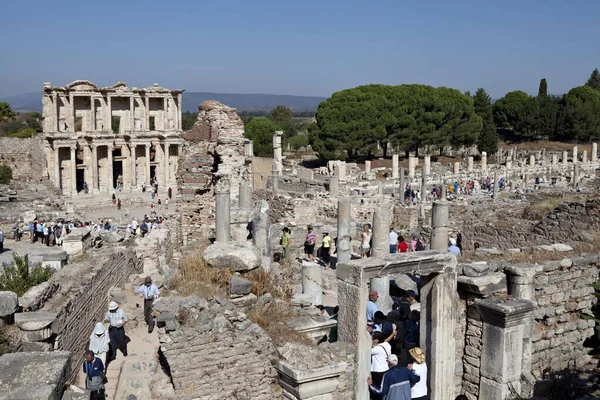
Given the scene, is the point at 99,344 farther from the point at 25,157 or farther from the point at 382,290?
the point at 25,157

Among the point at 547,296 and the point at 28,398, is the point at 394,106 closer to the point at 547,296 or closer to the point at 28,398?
the point at 547,296

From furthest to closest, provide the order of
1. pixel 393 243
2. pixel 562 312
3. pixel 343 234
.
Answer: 1. pixel 393 243
2. pixel 343 234
3. pixel 562 312

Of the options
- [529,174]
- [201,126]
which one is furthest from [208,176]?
[529,174]

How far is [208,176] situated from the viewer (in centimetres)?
1698

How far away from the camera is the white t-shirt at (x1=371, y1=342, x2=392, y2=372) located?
9.63 m

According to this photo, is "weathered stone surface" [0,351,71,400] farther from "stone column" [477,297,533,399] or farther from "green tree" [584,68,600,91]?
"green tree" [584,68,600,91]

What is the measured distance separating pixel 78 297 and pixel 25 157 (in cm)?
5031

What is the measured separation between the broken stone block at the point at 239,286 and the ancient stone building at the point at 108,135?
4886 centimetres

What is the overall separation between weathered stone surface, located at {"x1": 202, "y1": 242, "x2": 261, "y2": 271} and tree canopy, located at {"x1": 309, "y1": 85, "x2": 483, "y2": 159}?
4932 centimetres

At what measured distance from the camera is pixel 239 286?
9305 millimetres

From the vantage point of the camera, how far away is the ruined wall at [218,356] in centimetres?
827

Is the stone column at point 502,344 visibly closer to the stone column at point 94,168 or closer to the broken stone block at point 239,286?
the broken stone block at point 239,286

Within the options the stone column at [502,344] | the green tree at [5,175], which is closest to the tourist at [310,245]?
the stone column at [502,344]

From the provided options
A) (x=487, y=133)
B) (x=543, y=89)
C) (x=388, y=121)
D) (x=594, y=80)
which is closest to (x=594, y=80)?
(x=594, y=80)
